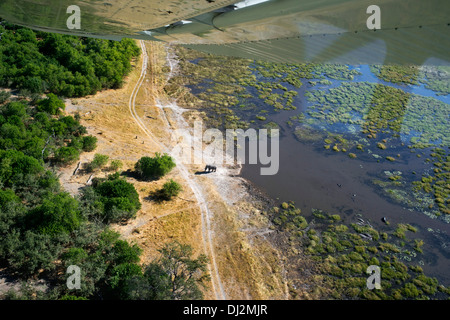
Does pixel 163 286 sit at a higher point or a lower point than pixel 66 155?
lower

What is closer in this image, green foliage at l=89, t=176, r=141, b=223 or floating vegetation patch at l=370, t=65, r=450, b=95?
green foliage at l=89, t=176, r=141, b=223

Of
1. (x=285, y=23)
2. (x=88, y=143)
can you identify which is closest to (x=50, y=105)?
(x=88, y=143)

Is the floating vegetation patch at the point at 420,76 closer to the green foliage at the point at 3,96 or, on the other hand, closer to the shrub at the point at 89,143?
the shrub at the point at 89,143

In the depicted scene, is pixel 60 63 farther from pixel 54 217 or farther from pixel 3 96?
pixel 54 217

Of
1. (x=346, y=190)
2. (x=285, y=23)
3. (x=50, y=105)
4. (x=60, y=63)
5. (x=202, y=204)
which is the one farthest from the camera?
(x=60, y=63)

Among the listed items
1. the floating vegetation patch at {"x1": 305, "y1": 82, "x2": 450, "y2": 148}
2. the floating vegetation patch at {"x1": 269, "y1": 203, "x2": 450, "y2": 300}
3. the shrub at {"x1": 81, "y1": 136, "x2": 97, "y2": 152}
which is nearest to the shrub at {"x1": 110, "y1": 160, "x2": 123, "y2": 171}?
the shrub at {"x1": 81, "y1": 136, "x2": 97, "y2": 152}

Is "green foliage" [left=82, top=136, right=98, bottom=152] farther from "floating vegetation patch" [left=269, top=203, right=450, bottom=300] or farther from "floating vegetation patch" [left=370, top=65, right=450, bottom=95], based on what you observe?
"floating vegetation patch" [left=370, top=65, right=450, bottom=95]
